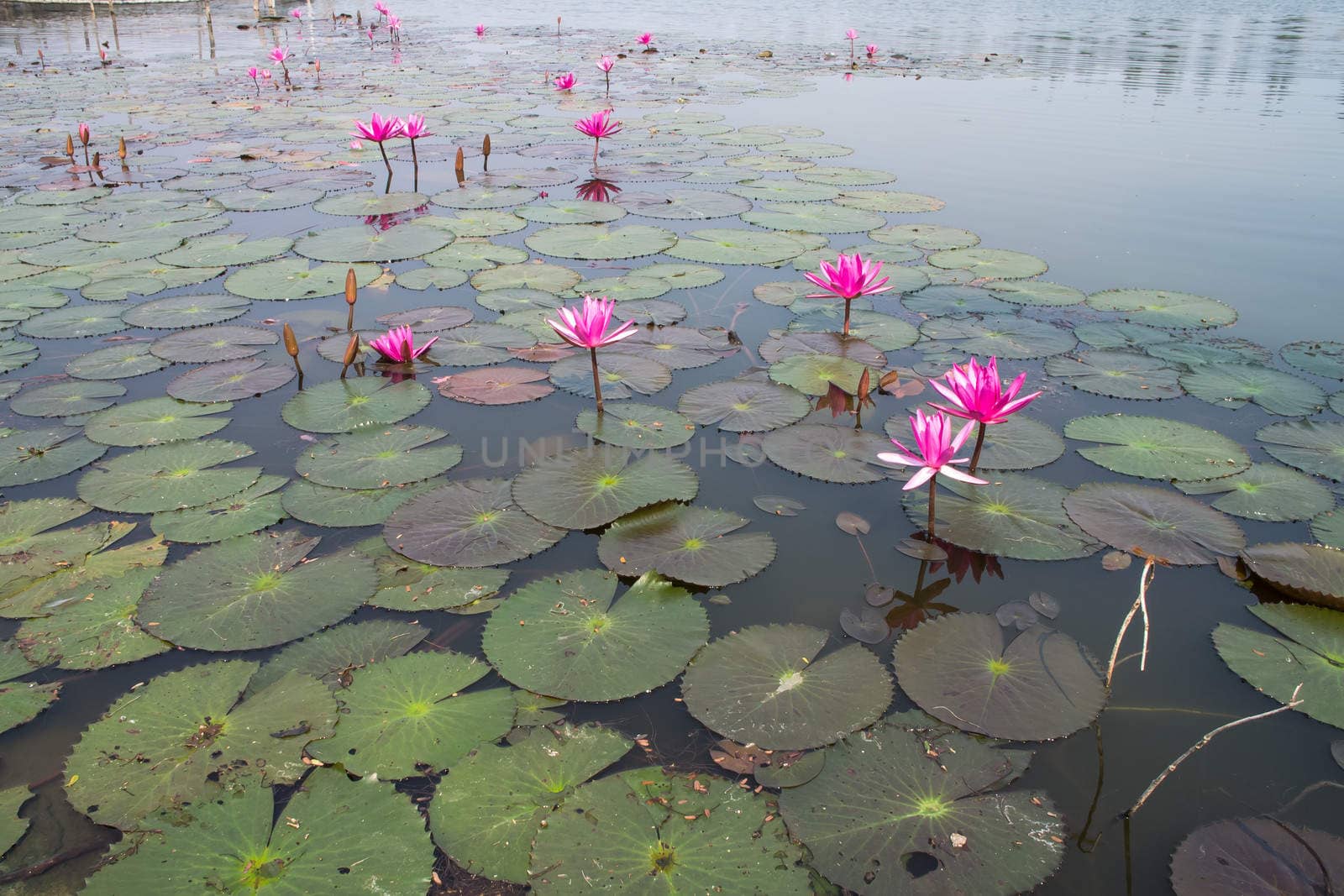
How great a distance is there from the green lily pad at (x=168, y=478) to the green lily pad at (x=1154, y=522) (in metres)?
2.74

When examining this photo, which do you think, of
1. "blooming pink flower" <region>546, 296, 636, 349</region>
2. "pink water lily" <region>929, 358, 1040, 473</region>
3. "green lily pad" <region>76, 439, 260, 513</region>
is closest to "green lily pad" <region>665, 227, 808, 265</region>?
"blooming pink flower" <region>546, 296, 636, 349</region>

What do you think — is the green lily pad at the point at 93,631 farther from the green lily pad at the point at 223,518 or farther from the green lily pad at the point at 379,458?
the green lily pad at the point at 379,458

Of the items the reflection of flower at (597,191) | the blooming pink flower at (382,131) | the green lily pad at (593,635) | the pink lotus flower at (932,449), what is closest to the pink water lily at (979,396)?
the pink lotus flower at (932,449)

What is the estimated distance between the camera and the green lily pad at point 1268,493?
2543mm

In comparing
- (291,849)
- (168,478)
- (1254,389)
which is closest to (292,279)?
(168,478)

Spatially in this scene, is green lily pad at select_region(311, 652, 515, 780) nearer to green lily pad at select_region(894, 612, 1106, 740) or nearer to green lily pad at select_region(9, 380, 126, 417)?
green lily pad at select_region(894, 612, 1106, 740)

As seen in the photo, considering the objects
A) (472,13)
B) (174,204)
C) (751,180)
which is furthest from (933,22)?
(174,204)

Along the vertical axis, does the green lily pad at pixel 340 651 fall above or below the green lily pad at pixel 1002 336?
below

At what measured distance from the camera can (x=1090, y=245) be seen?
16.6 ft

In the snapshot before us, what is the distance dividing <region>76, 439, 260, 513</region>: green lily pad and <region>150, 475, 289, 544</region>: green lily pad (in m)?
0.04

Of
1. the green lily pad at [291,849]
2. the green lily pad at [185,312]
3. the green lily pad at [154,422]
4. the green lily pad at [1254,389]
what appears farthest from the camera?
the green lily pad at [185,312]

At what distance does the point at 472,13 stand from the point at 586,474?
29.1 m

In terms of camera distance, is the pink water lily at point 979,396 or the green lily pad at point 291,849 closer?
the green lily pad at point 291,849

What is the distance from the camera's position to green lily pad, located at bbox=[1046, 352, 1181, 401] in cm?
330
